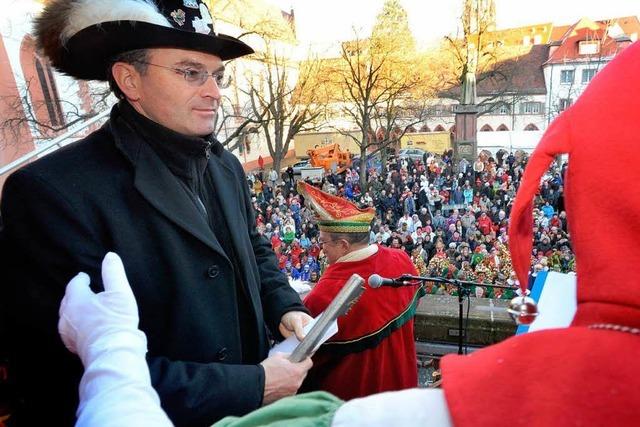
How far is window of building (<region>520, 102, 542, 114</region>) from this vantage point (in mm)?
31969

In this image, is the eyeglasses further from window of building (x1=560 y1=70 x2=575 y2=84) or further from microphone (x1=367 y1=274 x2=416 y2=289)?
window of building (x1=560 y1=70 x2=575 y2=84)

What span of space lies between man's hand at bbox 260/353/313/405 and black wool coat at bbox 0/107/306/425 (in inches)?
1.6

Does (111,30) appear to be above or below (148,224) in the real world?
above

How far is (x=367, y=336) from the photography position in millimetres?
2559

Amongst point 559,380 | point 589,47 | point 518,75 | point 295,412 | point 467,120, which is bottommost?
point 467,120

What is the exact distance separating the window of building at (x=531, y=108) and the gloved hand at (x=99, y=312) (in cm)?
3619

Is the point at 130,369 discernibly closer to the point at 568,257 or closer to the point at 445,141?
the point at 568,257

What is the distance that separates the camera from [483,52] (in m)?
20.8

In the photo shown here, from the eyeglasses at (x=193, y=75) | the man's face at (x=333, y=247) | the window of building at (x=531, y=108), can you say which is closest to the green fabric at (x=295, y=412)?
the eyeglasses at (x=193, y=75)

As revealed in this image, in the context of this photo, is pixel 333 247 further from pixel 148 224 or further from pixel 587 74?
pixel 587 74

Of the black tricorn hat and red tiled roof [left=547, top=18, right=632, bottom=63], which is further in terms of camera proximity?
red tiled roof [left=547, top=18, right=632, bottom=63]

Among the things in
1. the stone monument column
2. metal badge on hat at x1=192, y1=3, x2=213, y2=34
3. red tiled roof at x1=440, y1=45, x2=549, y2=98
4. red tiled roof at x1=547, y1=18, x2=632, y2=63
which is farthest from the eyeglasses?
red tiled roof at x1=547, y1=18, x2=632, y2=63

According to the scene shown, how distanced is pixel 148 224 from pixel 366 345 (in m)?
1.65

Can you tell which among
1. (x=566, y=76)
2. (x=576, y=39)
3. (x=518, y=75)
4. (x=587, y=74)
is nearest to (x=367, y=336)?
(x=587, y=74)
